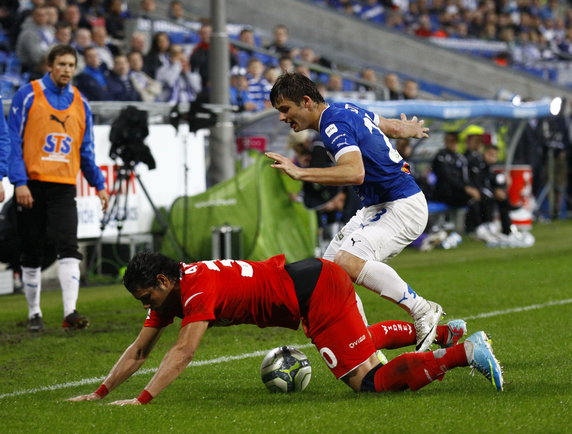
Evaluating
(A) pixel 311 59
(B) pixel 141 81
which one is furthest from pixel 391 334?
(A) pixel 311 59

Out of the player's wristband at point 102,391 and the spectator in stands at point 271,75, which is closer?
the player's wristband at point 102,391

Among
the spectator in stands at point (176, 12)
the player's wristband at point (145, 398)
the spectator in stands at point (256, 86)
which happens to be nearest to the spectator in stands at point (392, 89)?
the spectator in stands at point (256, 86)

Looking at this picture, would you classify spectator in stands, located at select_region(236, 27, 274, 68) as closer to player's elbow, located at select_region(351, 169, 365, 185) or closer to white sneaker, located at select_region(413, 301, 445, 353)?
white sneaker, located at select_region(413, 301, 445, 353)

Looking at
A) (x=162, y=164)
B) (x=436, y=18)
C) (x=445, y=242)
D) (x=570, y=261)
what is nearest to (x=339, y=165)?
(x=162, y=164)

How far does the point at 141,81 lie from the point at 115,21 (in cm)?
284

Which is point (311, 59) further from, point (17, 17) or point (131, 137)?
point (131, 137)

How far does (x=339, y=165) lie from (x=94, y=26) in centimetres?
1143

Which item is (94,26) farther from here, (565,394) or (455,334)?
(565,394)

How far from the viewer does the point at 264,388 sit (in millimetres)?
6879

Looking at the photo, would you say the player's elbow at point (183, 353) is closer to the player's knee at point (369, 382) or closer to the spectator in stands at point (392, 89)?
the player's knee at point (369, 382)

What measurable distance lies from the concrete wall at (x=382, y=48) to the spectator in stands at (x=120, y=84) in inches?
307

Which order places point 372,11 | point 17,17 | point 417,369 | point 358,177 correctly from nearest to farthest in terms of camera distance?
point 417,369
point 358,177
point 17,17
point 372,11

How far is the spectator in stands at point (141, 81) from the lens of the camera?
1592 centimetres

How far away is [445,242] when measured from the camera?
16.8 m
